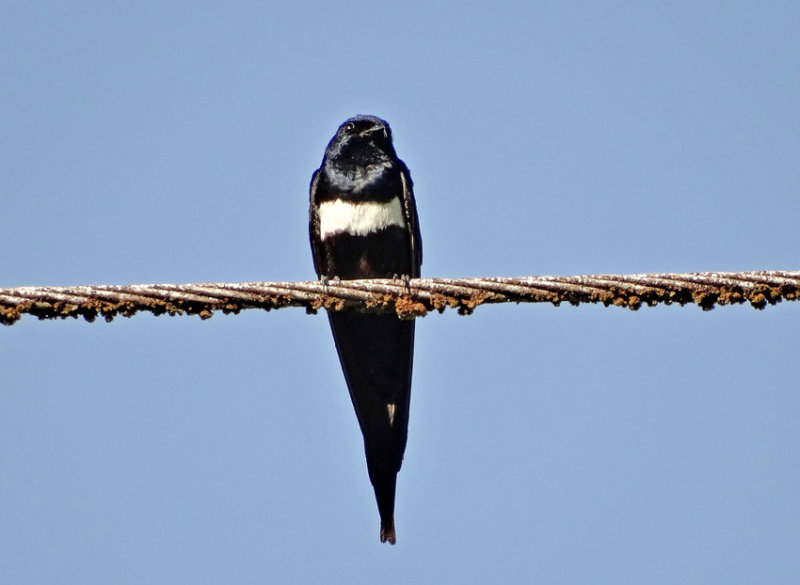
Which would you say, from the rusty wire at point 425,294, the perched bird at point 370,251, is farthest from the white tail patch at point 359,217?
the rusty wire at point 425,294

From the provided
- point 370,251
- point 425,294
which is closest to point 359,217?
point 370,251

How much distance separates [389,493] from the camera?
607cm

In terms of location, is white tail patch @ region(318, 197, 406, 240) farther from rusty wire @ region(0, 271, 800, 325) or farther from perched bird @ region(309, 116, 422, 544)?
rusty wire @ region(0, 271, 800, 325)

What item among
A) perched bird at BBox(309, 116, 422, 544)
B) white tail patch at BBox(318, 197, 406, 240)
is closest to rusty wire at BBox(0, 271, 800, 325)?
perched bird at BBox(309, 116, 422, 544)

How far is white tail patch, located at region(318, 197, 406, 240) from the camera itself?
23.1 feet

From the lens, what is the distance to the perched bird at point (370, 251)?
652 centimetres

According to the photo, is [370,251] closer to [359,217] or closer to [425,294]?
[359,217]

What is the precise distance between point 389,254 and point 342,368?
28.7 inches

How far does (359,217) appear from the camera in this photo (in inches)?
277

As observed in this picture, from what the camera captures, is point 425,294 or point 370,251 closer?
point 425,294

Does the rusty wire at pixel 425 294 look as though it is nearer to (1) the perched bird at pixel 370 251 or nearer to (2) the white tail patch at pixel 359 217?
(1) the perched bird at pixel 370 251

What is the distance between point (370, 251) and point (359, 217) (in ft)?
0.65

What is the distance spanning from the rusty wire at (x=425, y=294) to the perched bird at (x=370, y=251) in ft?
8.18

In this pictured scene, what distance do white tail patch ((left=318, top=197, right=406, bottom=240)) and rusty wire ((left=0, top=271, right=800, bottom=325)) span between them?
317cm
